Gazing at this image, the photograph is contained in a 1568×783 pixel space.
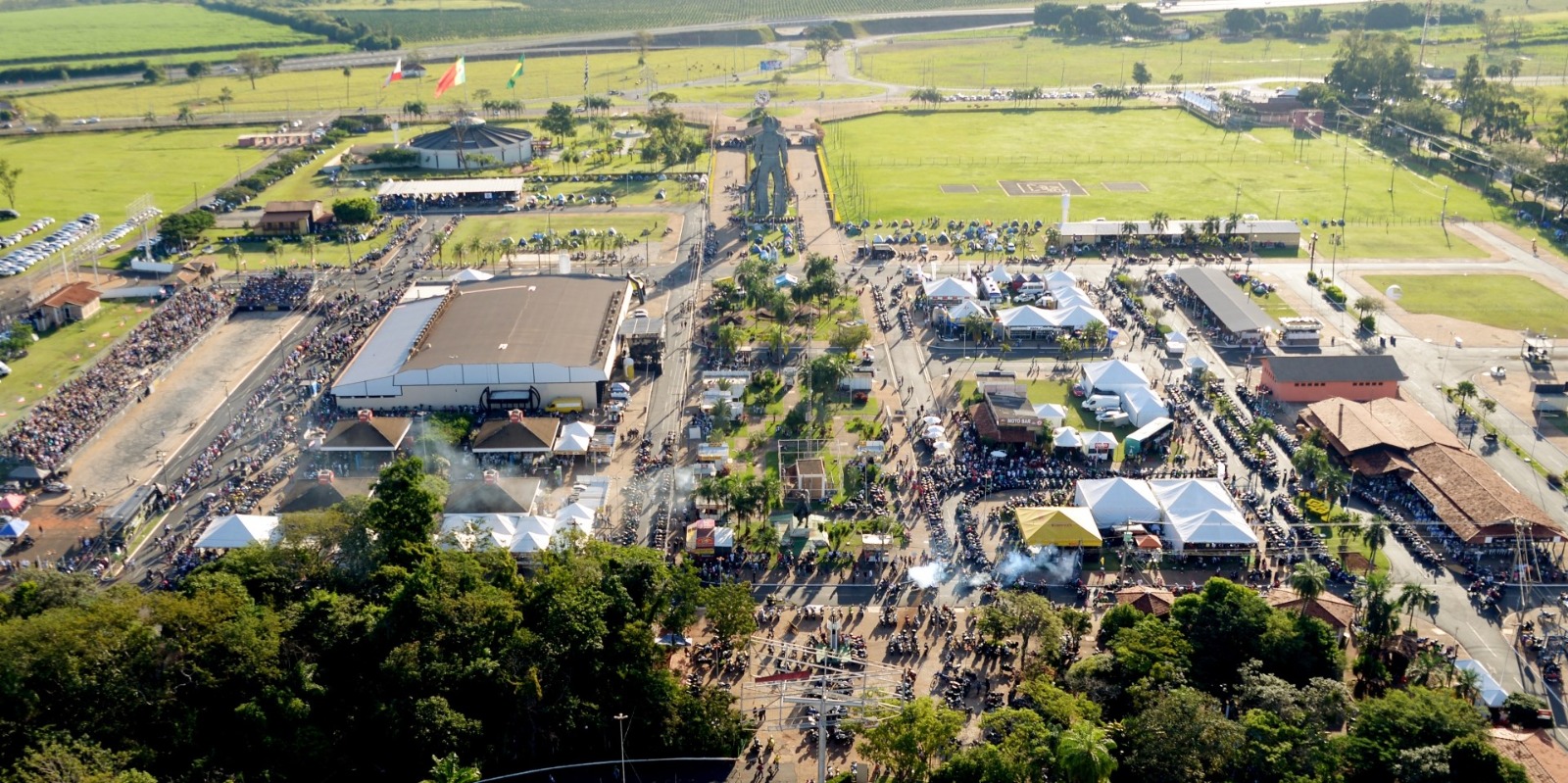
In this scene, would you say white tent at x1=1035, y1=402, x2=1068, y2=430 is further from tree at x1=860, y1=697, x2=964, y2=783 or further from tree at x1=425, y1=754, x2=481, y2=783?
tree at x1=425, y1=754, x2=481, y2=783

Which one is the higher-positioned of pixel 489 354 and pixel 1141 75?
pixel 1141 75

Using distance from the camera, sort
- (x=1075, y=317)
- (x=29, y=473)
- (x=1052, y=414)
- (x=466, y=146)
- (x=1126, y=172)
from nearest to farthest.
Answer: (x=29, y=473)
(x=1052, y=414)
(x=1075, y=317)
(x=1126, y=172)
(x=466, y=146)

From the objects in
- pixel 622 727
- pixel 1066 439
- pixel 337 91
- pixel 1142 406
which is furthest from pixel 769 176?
pixel 337 91

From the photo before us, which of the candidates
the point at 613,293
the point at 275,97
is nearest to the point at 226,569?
the point at 613,293

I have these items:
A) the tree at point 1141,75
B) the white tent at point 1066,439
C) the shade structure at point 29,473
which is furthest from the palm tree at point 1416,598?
the tree at point 1141,75

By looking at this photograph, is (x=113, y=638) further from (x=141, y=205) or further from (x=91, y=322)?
(x=141, y=205)

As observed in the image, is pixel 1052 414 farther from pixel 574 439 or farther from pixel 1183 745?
pixel 1183 745

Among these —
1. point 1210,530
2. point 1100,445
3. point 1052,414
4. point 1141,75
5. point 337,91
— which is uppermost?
point 1141,75
